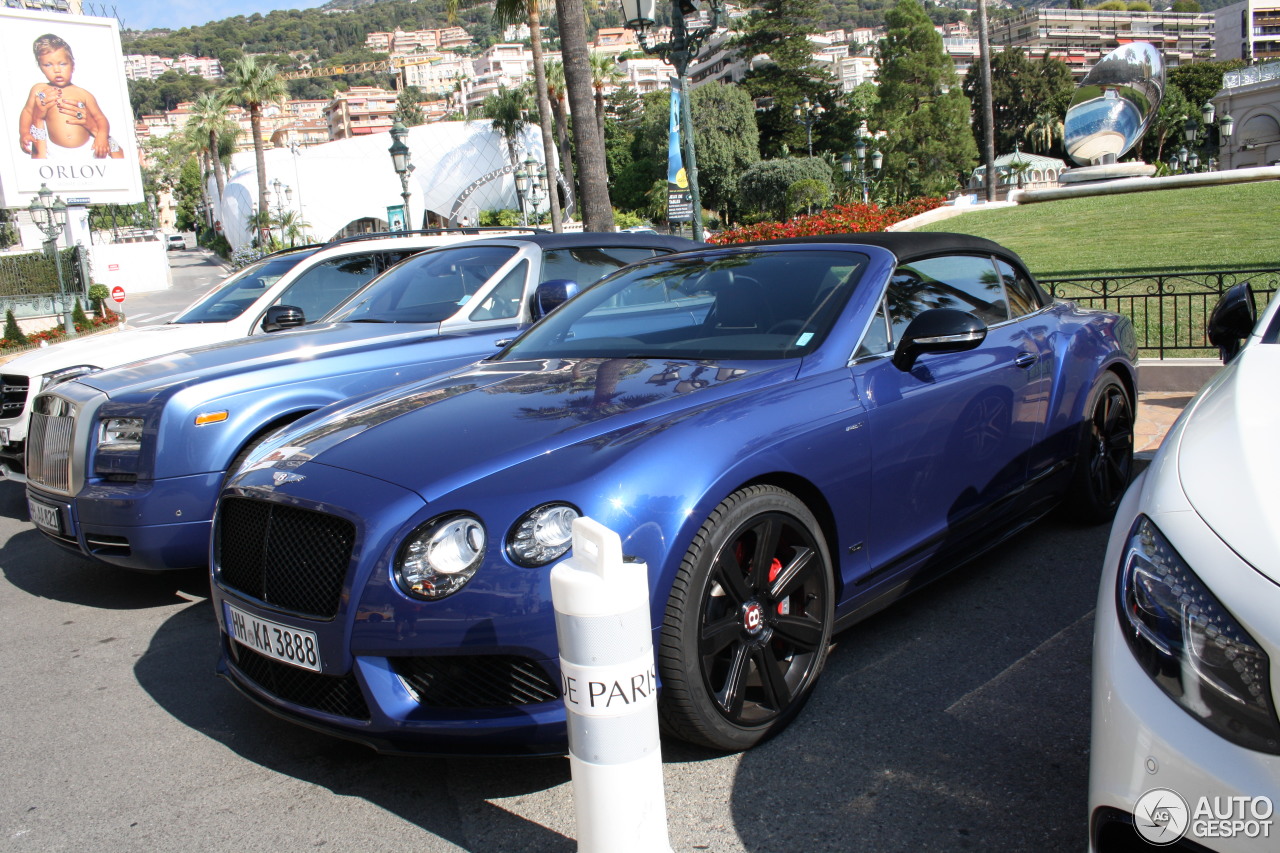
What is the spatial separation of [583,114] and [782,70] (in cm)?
6792

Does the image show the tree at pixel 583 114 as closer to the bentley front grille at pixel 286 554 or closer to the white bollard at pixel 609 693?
the bentley front grille at pixel 286 554

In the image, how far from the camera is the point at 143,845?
2701mm

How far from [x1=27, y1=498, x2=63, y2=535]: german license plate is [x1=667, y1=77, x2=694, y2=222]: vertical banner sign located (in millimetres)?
8375

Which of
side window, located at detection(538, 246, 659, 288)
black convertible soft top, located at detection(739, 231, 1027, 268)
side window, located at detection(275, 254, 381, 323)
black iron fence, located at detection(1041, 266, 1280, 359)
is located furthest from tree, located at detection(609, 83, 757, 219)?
black convertible soft top, located at detection(739, 231, 1027, 268)

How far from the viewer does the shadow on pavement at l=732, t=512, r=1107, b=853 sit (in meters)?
2.52

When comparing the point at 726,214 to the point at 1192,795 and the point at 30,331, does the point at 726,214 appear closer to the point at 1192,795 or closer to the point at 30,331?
the point at 30,331

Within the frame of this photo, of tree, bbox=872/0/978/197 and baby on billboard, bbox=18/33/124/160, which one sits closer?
baby on billboard, bbox=18/33/124/160

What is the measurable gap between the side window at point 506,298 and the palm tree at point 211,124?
232 feet

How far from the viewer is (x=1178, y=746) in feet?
5.51

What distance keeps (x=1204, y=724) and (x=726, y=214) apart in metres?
74.3

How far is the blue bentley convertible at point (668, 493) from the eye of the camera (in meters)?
2.55

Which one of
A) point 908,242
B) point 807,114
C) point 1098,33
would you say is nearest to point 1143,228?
point 908,242

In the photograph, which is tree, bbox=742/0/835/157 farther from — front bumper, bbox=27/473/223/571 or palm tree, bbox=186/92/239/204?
front bumper, bbox=27/473/223/571

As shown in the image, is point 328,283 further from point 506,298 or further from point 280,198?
point 280,198
